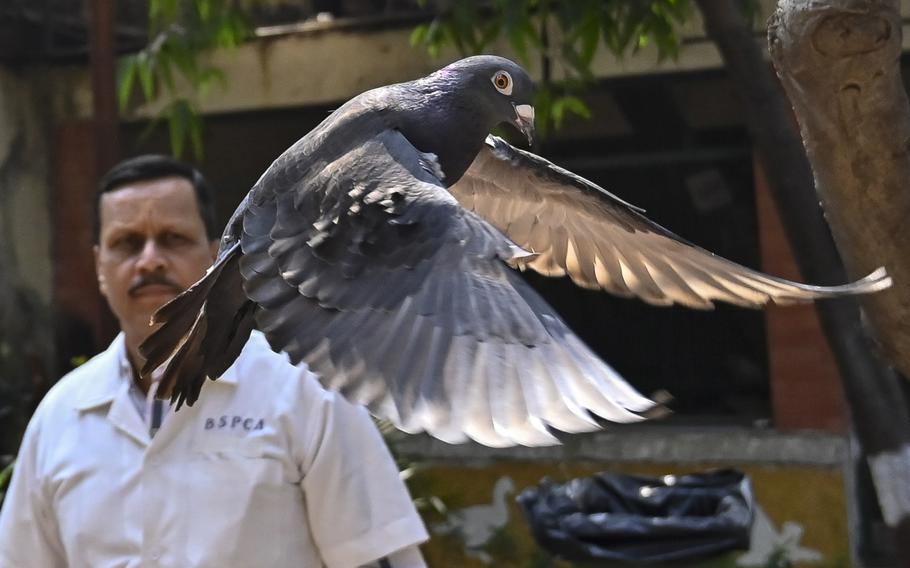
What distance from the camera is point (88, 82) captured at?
638 cm

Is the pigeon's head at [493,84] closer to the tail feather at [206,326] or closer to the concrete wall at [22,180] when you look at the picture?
the tail feather at [206,326]

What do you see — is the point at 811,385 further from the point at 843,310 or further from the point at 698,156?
the point at 843,310

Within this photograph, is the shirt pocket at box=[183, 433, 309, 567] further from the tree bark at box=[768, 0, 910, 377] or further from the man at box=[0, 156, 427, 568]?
the tree bark at box=[768, 0, 910, 377]

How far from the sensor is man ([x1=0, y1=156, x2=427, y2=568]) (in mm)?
2449

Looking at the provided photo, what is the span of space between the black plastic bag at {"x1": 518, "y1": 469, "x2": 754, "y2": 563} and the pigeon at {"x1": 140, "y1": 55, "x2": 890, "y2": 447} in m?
1.78

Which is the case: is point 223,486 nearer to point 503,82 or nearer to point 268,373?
point 268,373

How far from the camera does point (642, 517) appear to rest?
4.15m

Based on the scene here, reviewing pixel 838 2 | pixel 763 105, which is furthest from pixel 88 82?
pixel 838 2

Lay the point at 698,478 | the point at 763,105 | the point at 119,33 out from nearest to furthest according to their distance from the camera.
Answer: the point at 763,105
the point at 698,478
the point at 119,33

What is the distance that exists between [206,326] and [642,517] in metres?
2.38

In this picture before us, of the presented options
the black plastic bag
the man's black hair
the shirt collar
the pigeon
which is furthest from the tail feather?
the black plastic bag

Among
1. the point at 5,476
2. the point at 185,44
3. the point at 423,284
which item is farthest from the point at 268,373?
the point at 5,476

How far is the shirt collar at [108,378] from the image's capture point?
8.57 feet

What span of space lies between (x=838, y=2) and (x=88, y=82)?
5298mm
